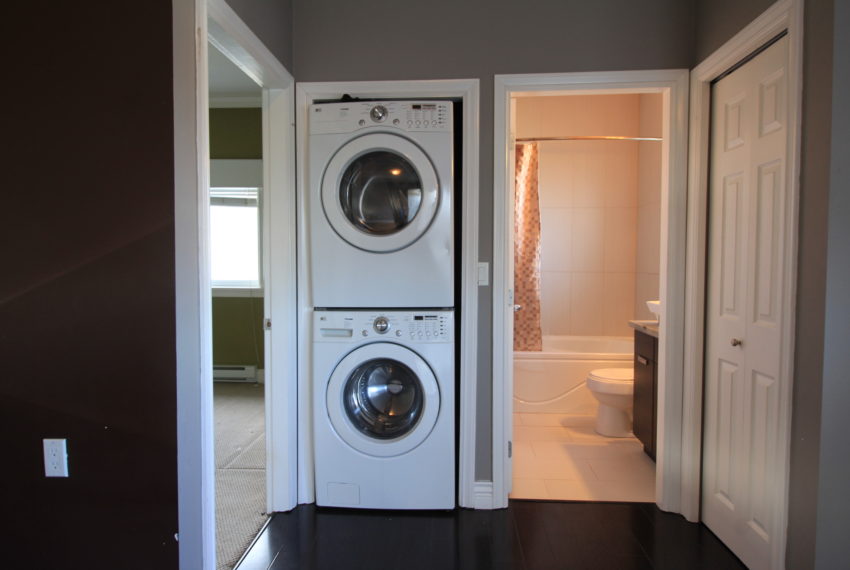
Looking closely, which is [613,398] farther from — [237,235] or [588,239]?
[237,235]

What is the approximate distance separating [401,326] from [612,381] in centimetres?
163

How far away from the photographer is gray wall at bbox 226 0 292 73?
1.80m

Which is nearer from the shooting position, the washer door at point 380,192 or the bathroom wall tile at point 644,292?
the washer door at point 380,192

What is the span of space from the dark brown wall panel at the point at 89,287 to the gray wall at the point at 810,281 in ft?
6.13

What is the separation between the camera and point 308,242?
231 centimetres

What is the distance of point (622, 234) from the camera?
4.20 m

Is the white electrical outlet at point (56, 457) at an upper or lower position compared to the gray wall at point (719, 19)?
lower

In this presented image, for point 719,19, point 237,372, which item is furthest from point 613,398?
point 237,372

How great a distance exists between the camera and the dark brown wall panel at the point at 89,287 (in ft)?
4.65

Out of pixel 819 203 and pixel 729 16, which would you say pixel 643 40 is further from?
pixel 819 203

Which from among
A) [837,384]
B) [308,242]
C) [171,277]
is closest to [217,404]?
[308,242]

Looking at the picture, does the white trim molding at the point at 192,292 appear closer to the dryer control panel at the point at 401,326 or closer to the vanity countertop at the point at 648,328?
the dryer control panel at the point at 401,326

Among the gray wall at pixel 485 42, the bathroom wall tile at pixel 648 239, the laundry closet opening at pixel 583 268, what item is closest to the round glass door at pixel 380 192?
the gray wall at pixel 485 42

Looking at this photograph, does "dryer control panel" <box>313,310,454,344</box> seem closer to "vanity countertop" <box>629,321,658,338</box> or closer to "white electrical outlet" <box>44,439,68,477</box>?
"white electrical outlet" <box>44,439,68,477</box>
